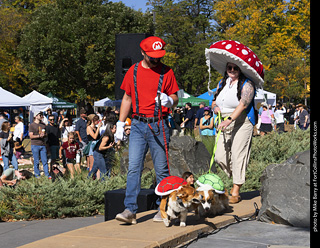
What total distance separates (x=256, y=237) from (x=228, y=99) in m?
1.95

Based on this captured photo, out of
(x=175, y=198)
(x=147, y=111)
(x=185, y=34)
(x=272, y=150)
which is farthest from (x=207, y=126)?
(x=185, y=34)

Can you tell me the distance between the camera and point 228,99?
673 cm

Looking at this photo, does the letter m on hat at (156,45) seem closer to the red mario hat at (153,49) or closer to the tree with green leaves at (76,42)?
the red mario hat at (153,49)

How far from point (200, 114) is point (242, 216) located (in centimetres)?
1417

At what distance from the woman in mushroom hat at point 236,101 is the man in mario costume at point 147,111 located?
1049 mm

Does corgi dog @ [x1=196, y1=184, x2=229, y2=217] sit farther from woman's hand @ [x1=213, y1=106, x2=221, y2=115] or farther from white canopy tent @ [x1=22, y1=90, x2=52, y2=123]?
white canopy tent @ [x1=22, y1=90, x2=52, y2=123]

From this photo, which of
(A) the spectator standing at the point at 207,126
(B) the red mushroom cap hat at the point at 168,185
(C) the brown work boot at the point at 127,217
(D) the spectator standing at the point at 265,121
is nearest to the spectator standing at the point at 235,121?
(B) the red mushroom cap hat at the point at 168,185

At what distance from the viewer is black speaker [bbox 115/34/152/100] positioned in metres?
11.8

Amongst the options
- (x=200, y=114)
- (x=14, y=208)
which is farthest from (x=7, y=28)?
(x=14, y=208)

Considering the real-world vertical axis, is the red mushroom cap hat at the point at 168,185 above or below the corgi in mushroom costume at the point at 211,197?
above

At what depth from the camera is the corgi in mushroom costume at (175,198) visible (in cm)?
532

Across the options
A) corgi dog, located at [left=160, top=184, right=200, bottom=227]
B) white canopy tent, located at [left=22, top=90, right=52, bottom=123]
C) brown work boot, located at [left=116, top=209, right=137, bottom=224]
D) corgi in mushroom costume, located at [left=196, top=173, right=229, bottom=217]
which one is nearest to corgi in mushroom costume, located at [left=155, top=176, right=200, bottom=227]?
corgi dog, located at [left=160, top=184, right=200, bottom=227]

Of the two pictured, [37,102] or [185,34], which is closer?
[37,102]

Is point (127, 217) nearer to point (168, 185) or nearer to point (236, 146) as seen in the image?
point (168, 185)
